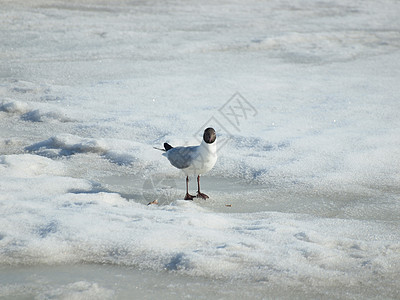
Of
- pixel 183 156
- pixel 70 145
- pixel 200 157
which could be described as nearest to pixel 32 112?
pixel 70 145

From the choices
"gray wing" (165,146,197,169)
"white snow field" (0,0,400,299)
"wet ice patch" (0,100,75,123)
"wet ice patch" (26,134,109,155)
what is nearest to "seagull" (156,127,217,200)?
"gray wing" (165,146,197,169)

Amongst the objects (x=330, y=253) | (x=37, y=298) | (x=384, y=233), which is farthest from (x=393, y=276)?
(x=37, y=298)

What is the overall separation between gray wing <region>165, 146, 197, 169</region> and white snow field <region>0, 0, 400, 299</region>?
282mm

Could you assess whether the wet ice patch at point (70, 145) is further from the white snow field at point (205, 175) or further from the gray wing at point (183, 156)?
the gray wing at point (183, 156)

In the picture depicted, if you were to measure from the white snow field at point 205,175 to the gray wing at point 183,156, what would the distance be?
282 mm

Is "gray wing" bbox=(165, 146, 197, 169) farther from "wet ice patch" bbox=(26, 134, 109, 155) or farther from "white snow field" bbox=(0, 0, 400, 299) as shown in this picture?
"wet ice patch" bbox=(26, 134, 109, 155)

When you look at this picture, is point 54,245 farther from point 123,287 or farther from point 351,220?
point 351,220

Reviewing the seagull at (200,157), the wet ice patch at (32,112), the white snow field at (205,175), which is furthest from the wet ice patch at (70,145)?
the seagull at (200,157)

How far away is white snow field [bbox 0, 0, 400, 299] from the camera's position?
293 centimetres

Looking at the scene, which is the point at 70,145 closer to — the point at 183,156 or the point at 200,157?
the point at 183,156

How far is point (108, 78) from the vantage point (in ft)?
25.0

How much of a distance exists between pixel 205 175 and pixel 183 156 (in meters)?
0.63

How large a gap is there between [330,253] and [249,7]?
10538mm

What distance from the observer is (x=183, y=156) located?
13.5 ft
